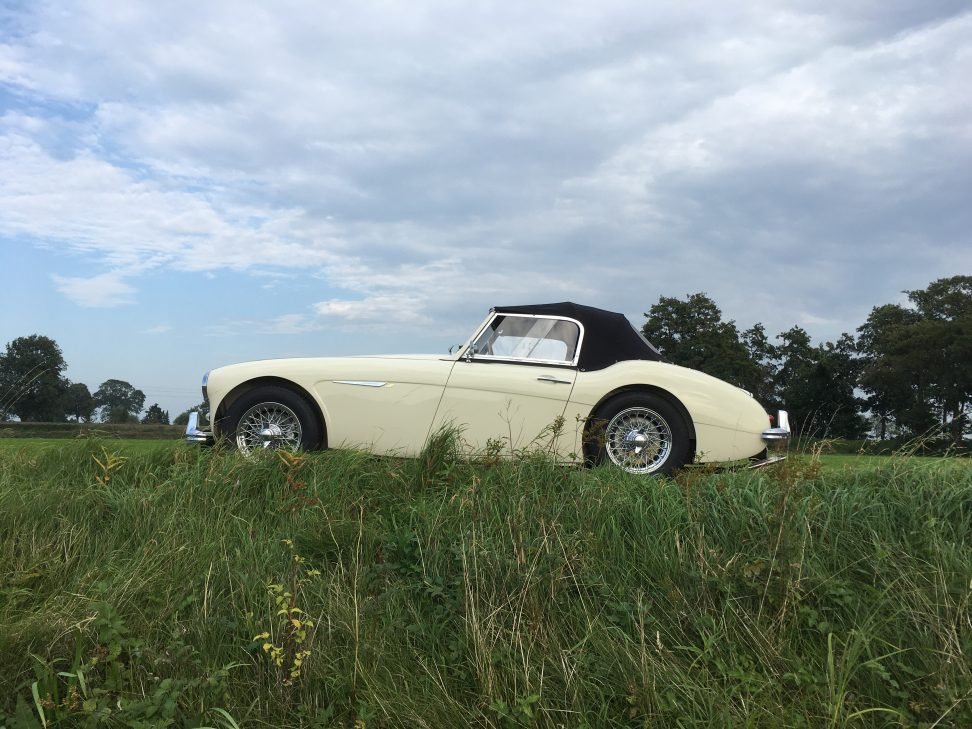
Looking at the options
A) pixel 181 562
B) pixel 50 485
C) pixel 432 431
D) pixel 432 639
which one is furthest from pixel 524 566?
pixel 50 485

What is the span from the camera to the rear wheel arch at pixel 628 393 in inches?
247

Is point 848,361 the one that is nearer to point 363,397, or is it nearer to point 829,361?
point 829,361

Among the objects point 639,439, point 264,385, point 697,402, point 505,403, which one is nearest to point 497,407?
point 505,403

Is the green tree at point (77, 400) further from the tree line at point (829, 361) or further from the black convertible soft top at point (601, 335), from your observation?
the black convertible soft top at point (601, 335)

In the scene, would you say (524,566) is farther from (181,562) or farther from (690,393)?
(690,393)

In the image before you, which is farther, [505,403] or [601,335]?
[601,335]

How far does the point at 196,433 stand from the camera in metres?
6.45

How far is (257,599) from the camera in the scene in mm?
3746

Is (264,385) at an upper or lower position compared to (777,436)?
upper

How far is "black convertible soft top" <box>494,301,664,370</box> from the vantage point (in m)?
6.81

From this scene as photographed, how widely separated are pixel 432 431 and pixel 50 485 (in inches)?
126

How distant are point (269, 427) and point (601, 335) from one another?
11.1 ft

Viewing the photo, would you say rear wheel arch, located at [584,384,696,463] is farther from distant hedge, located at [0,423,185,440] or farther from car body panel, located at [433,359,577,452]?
distant hedge, located at [0,423,185,440]

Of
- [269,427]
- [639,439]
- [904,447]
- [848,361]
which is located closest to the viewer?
[904,447]
